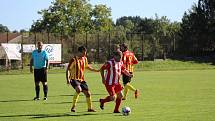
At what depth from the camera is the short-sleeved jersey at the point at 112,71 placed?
→ 1528 centimetres

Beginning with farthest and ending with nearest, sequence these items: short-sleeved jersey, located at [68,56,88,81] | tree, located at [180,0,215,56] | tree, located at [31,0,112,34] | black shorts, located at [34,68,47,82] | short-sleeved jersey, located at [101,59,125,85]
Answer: tree, located at [31,0,112,34] → tree, located at [180,0,215,56] → black shorts, located at [34,68,47,82] → short-sleeved jersey, located at [68,56,88,81] → short-sleeved jersey, located at [101,59,125,85]

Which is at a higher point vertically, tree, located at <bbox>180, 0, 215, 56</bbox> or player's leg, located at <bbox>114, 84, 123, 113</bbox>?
tree, located at <bbox>180, 0, 215, 56</bbox>

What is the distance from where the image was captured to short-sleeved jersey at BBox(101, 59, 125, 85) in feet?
50.1

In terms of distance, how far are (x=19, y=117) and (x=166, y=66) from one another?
39724 mm

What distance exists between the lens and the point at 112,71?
50.4ft

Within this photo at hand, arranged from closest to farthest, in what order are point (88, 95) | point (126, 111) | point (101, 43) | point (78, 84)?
point (126, 111)
point (88, 95)
point (78, 84)
point (101, 43)

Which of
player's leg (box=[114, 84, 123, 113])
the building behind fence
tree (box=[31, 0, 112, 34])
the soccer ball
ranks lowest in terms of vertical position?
the soccer ball

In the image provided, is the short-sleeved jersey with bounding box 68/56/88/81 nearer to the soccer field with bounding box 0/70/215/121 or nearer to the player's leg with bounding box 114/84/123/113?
the soccer field with bounding box 0/70/215/121

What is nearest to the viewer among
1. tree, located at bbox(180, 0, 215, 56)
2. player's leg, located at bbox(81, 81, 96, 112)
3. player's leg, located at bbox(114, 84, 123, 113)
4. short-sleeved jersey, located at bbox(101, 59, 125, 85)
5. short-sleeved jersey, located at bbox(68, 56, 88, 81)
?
player's leg, located at bbox(114, 84, 123, 113)

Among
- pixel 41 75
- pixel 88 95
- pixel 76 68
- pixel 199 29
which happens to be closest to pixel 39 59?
pixel 41 75

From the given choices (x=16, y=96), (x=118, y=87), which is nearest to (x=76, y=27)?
(x=16, y=96)

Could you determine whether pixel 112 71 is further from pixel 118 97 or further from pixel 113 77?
pixel 118 97

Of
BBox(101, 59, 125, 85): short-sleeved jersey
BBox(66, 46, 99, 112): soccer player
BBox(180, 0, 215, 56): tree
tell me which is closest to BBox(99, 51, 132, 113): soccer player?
BBox(101, 59, 125, 85): short-sleeved jersey

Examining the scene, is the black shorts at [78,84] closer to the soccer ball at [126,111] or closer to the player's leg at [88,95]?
the player's leg at [88,95]
